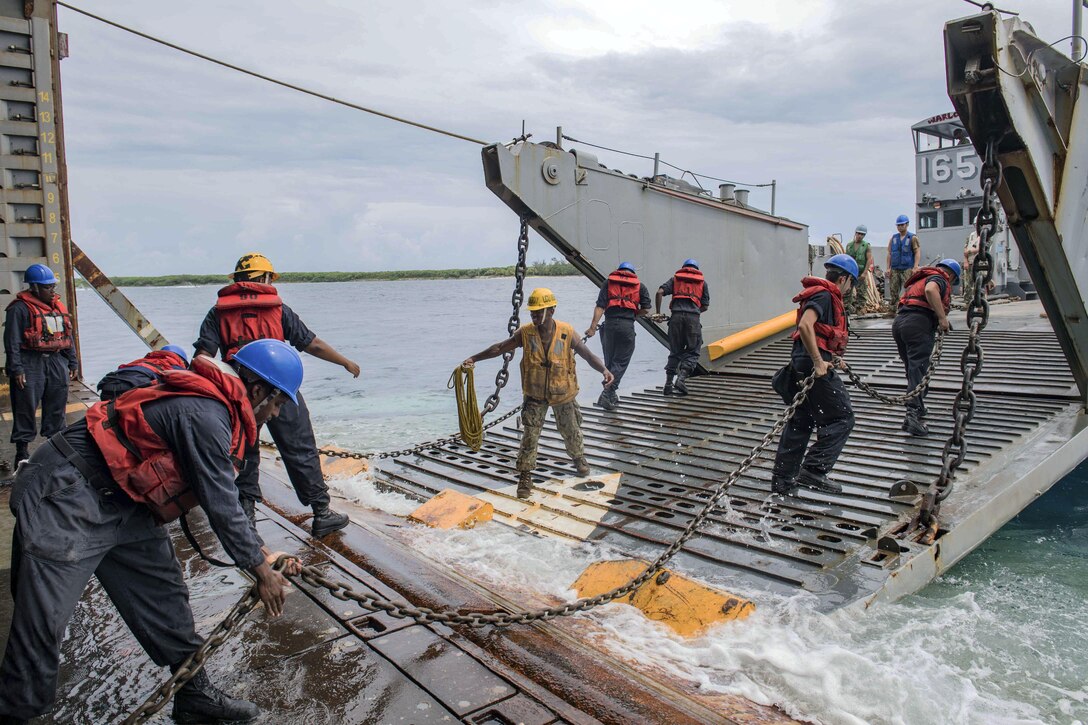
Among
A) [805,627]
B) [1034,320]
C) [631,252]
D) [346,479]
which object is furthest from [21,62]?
[1034,320]

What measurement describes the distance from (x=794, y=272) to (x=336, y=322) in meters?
35.0

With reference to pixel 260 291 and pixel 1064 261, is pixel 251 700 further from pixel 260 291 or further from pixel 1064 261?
pixel 1064 261

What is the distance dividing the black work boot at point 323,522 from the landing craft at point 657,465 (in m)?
0.09

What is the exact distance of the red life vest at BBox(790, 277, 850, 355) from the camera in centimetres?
522

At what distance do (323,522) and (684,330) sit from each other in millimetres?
5712

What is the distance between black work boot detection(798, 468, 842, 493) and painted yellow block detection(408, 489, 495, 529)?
2344 millimetres

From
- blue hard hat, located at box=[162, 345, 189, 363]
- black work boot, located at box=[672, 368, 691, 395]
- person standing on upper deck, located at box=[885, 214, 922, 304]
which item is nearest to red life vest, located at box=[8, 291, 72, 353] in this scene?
blue hard hat, located at box=[162, 345, 189, 363]

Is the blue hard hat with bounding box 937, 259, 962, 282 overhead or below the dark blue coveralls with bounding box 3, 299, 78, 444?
overhead

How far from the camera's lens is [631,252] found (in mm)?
9406

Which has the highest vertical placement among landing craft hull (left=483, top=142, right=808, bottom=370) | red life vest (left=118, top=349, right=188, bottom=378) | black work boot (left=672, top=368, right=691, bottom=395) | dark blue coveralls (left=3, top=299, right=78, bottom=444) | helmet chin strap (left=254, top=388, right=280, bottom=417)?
landing craft hull (left=483, top=142, right=808, bottom=370)

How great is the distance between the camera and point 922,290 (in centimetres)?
684

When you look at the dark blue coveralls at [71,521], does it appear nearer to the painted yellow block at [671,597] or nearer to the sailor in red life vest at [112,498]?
the sailor in red life vest at [112,498]

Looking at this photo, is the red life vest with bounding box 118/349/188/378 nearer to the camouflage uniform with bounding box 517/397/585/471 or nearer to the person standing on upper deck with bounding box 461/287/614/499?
the person standing on upper deck with bounding box 461/287/614/499

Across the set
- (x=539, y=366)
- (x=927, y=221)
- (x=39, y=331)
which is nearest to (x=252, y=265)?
(x=539, y=366)
